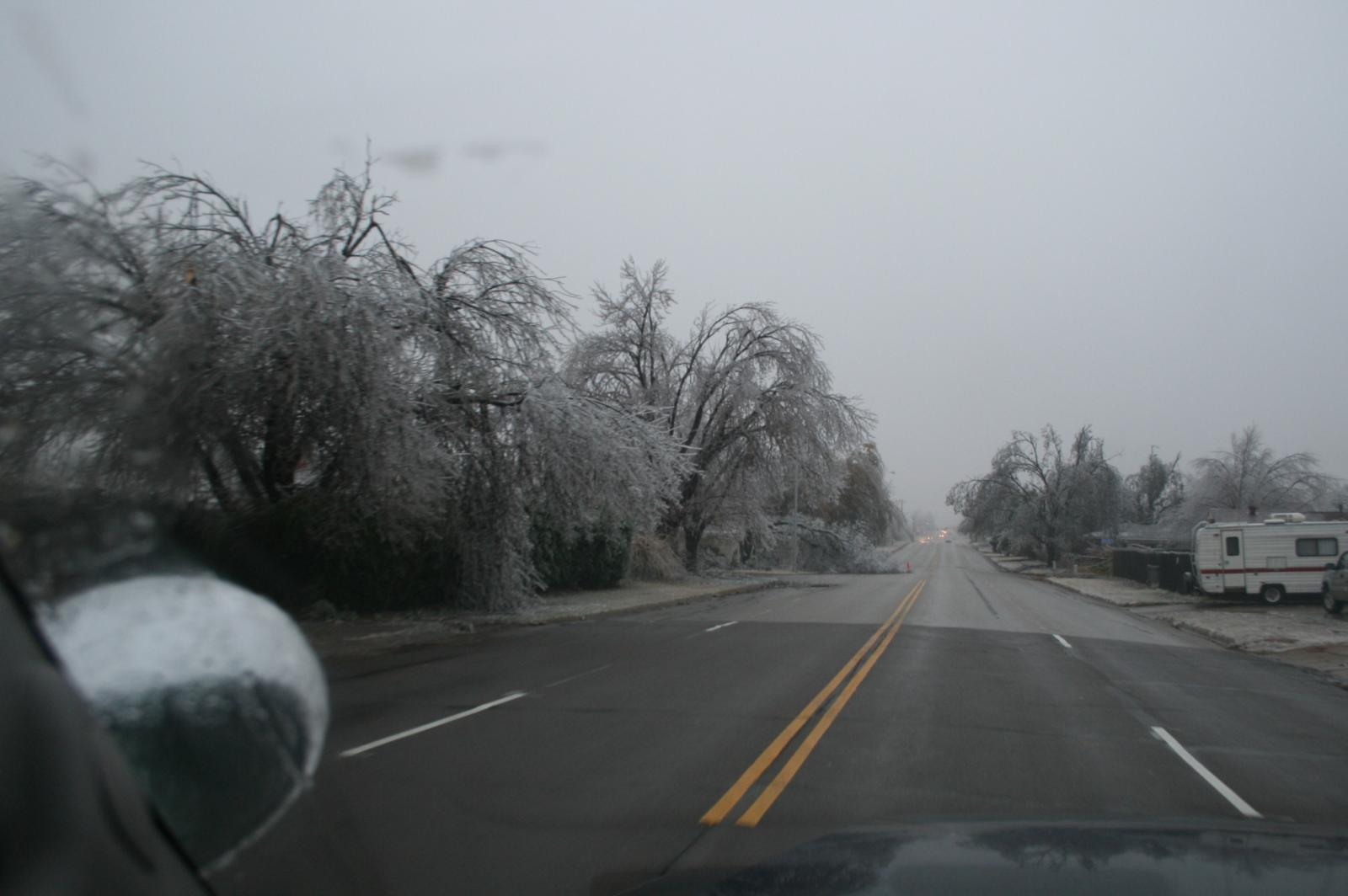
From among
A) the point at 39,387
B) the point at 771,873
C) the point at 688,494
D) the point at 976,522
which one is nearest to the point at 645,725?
the point at 771,873

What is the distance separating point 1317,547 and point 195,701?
Answer: 3151cm

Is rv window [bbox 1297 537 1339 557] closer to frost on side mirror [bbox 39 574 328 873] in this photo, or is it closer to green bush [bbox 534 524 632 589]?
green bush [bbox 534 524 632 589]

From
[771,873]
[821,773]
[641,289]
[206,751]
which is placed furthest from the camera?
[641,289]

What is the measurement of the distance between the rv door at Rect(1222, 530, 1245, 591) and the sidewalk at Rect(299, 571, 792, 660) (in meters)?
15.1

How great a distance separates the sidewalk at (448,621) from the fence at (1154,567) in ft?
56.1

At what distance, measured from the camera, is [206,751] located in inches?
136

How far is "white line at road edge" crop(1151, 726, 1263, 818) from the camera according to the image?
6.81 meters

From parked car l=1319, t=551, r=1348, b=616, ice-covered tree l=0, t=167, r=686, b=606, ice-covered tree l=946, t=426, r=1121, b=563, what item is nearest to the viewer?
ice-covered tree l=0, t=167, r=686, b=606

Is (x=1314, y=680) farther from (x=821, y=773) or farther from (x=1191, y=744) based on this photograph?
(x=821, y=773)

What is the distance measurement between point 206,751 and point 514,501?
52.3 feet

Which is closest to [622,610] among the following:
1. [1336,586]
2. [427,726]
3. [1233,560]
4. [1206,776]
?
[427,726]

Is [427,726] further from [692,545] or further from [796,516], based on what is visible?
[796,516]

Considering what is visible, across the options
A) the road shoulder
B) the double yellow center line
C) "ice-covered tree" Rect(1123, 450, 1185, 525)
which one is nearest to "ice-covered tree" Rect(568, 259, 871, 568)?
the road shoulder

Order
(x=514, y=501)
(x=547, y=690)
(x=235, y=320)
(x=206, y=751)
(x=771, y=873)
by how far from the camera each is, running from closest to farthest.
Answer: (x=206, y=751), (x=771, y=873), (x=547, y=690), (x=235, y=320), (x=514, y=501)
